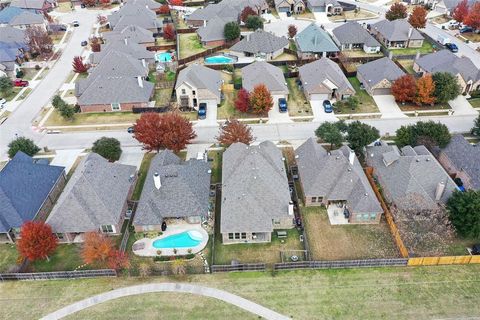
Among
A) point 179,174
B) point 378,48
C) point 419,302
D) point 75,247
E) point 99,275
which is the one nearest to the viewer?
point 419,302

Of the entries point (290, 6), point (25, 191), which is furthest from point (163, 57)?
point (25, 191)

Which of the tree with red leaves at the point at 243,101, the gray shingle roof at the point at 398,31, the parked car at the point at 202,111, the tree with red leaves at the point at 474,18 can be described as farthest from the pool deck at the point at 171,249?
the tree with red leaves at the point at 474,18

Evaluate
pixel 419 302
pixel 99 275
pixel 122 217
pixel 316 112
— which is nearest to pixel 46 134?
pixel 122 217

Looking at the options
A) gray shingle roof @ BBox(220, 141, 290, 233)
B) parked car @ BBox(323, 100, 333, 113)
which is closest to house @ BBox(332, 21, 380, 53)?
parked car @ BBox(323, 100, 333, 113)

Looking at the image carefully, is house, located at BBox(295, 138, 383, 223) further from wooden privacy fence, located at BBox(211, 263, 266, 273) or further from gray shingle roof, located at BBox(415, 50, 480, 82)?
gray shingle roof, located at BBox(415, 50, 480, 82)

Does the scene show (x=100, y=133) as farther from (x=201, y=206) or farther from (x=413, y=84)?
(x=413, y=84)

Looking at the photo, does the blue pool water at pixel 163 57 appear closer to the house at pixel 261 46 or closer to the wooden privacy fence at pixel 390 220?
the house at pixel 261 46
